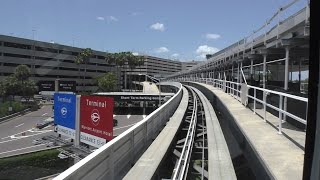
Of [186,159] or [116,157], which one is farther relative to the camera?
[186,159]

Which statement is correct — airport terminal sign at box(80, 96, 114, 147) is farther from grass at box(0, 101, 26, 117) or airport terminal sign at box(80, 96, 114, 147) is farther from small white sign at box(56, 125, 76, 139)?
grass at box(0, 101, 26, 117)

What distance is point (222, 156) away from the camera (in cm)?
980

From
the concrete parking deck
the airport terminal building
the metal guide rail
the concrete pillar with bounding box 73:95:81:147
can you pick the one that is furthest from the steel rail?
the airport terminal building

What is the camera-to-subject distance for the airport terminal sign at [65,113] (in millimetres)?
32000

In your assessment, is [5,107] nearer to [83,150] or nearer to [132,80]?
[83,150]

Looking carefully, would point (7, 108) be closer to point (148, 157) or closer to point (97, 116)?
point (97, 116)

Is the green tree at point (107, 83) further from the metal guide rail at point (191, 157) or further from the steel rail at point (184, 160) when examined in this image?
the steel rail at point (184, 160)

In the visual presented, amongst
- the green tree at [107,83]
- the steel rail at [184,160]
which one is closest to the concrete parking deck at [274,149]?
the steel rail at [184,160]

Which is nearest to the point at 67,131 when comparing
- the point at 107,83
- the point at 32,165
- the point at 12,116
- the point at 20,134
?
the point at 32,165

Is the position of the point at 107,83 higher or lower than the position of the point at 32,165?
higher

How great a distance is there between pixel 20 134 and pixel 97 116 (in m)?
44.7

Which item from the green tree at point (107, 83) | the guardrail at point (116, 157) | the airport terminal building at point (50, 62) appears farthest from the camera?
the green tree at point (107, 83)

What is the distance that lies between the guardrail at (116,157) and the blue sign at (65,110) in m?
20.7

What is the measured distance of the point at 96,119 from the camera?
88.0ft
